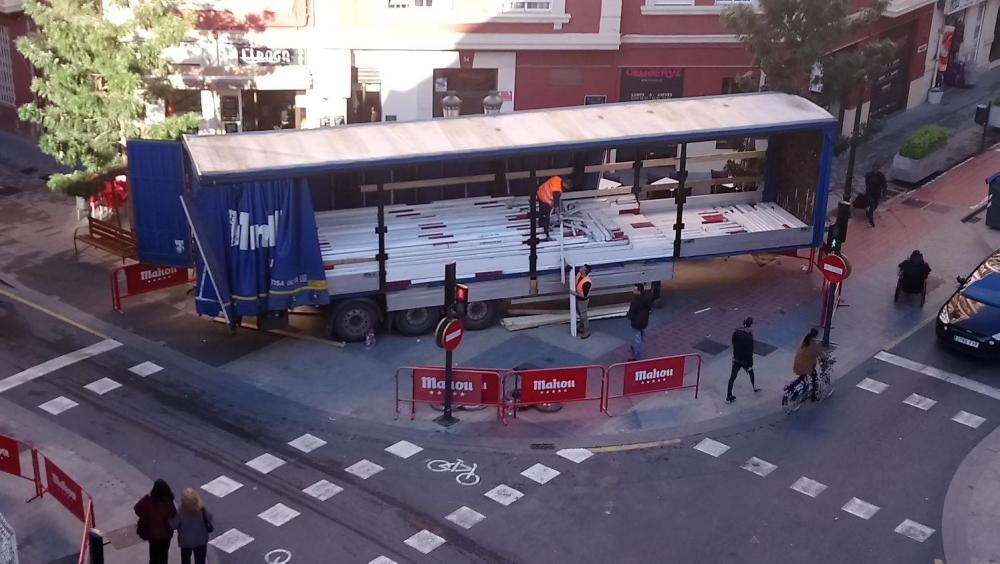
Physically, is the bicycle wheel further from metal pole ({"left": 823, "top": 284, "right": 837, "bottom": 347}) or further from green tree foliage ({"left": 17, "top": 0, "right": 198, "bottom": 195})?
green tree foliage ({"left": 17, "top": 0, "right": 198, "bottom": 195})

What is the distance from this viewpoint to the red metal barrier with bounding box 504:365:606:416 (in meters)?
20.1

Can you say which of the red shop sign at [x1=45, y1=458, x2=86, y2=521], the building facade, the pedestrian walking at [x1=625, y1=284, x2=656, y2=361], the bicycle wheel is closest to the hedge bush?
the pedestrian walking at [x1=625, y1=284, x2=656, y2=361]

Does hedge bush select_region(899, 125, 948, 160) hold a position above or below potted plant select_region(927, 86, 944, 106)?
below

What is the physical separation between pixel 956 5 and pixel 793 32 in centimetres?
1513

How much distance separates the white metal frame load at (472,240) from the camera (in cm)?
2267

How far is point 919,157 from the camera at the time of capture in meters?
32.7

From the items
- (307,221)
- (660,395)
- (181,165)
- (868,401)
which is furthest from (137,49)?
(868,401)

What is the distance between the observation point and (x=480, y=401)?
800 inches

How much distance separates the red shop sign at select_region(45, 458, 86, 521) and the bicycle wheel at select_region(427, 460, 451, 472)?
202 inches

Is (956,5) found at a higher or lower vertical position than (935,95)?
higher

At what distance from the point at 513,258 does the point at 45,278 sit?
993 centimetres

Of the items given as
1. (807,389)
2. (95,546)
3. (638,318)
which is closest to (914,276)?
(807,389)

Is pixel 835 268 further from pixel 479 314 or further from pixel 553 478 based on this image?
pixel 553 478

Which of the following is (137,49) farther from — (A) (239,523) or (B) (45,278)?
(A) (239,523)
